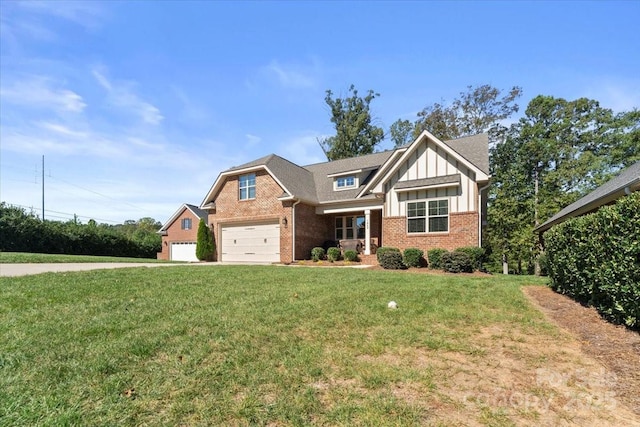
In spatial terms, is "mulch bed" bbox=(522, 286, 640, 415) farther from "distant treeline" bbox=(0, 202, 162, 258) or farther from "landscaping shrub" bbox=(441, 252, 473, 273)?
"distant treeline" bbox=(0, 202, 162, 258)

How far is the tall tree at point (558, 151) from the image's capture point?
2447cm

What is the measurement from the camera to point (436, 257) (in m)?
13.0

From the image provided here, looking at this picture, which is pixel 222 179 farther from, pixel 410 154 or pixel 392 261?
pixel 392 261

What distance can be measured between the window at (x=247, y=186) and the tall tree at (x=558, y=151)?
56.6ft

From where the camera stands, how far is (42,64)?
34.1ft

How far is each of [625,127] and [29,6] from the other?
119 ft

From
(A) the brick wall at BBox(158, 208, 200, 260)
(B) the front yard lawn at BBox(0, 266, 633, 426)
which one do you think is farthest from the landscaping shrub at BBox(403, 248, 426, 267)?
(A) the brick wall at BBox(158, 208, 200, 260)

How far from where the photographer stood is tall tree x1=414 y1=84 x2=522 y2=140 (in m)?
27.9

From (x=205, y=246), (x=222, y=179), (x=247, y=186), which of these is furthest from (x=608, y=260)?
Result: (x=205, y=246)

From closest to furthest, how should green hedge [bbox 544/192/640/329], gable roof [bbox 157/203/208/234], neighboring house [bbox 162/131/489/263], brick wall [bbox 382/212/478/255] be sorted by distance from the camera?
green hedge [bbox 544/192/640/329], brick wall [bbox 382/212/478/255], neighboring house [bbox 162/131/489/263], gable roof [bbox 157/203/208/234]

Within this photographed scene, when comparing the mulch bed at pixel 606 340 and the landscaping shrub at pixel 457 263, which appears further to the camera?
the landscaping shrub at pixel 457 263

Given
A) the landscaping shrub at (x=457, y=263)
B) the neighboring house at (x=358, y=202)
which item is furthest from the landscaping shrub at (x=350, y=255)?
the landscaping shrub at (x=457, y=263)

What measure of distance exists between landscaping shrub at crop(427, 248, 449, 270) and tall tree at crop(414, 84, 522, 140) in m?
19.2

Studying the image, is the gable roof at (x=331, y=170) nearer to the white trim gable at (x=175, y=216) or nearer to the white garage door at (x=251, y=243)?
the white garage door at (x=251, y=243)
